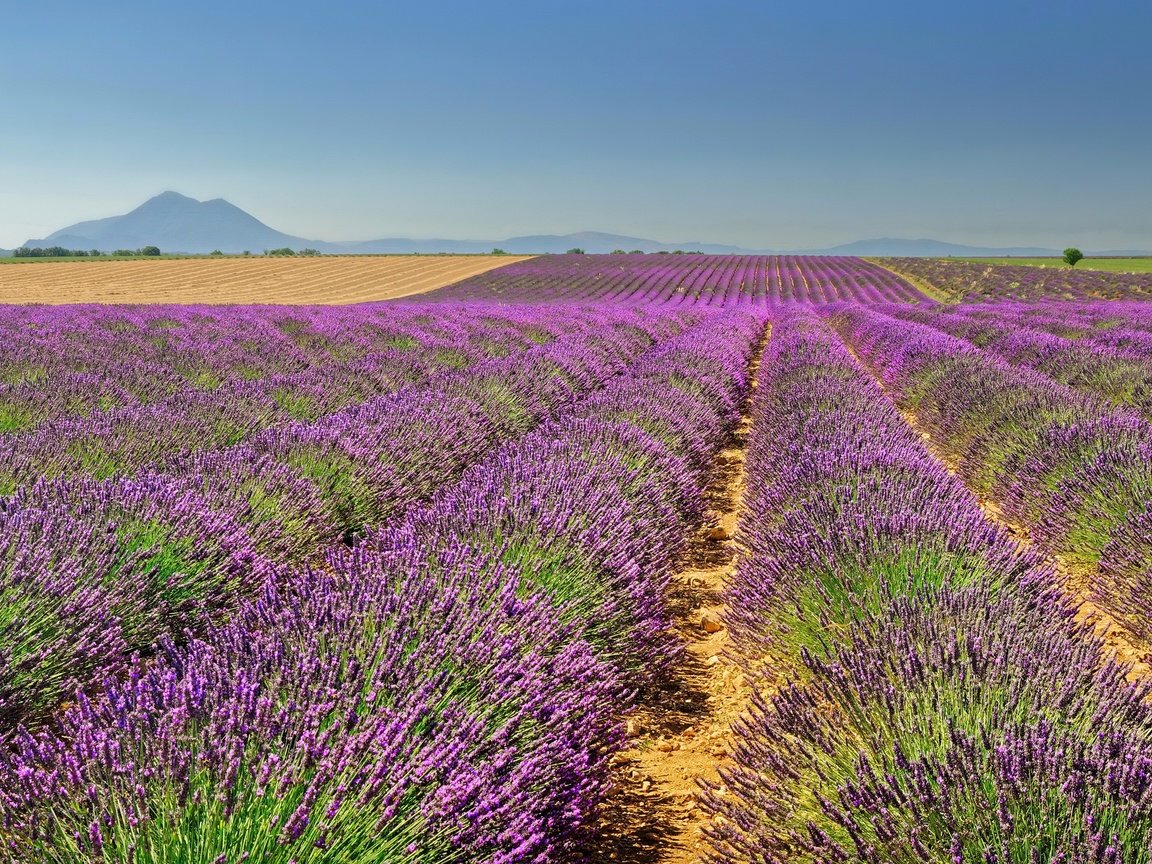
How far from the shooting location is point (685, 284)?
31.1 m

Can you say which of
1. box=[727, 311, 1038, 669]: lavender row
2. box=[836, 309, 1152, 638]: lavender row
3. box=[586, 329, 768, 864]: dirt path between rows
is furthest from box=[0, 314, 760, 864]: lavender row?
box=[836, 309, 1152, 638]: lavender row

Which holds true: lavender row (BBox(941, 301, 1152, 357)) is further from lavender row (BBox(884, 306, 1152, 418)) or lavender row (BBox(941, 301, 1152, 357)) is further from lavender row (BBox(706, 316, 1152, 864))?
lavender row (BBox(706, 316, 1152, 864))

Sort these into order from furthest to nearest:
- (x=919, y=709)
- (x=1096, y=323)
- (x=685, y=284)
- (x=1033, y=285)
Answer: (x=685, y=284)
(x=1033, y=285)
(x=1096, y=323)
(x=919, y=709)

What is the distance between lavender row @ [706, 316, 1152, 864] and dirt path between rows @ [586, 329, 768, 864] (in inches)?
5.2

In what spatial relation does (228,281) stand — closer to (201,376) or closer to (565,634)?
(201,376)

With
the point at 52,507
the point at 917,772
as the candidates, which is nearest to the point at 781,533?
the point at 917,772

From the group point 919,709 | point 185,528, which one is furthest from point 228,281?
point 919,709

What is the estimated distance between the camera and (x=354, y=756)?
1338 mm

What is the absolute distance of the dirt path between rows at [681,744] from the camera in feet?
6.35

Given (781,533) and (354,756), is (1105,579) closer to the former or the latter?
(781,533)

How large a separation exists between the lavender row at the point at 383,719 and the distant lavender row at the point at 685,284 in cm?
2254

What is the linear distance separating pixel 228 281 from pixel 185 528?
33.5 metres

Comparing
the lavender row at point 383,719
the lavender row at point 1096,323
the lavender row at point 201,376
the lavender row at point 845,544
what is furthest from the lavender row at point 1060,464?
the lavender row at point 201,376

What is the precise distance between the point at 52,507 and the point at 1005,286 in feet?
105
